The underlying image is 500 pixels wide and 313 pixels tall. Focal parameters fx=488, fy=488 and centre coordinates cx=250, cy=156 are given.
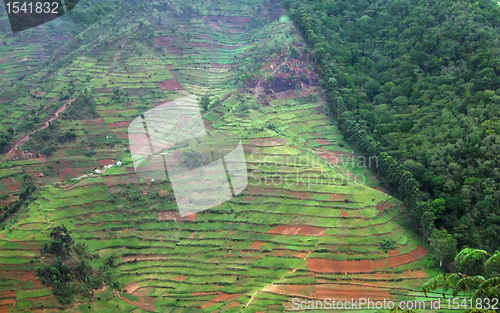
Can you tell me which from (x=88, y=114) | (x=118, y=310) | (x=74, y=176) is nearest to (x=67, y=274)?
(x=118, y=310)

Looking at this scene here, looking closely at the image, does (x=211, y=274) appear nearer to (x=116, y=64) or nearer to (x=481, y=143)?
(x=481, y=143)

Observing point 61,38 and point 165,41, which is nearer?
point 165,41

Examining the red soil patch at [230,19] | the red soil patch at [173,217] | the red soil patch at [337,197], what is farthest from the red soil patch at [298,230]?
the red soil patch at [230,19]

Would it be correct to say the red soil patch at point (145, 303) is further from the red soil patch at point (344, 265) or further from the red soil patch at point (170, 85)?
the red soil patch at point (170, 85)

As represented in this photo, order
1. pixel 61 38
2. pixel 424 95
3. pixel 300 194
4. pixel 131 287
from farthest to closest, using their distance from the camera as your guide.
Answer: pixel 61 38, pixel 424 95, pixel 300 194, pixel 131 287

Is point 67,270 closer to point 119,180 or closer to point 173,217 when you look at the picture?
point 173,217

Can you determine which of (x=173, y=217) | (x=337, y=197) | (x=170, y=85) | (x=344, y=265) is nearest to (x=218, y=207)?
(x=173, y=217)

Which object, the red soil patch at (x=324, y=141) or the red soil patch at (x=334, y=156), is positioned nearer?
the red soil patch at (x=334, y=156)
